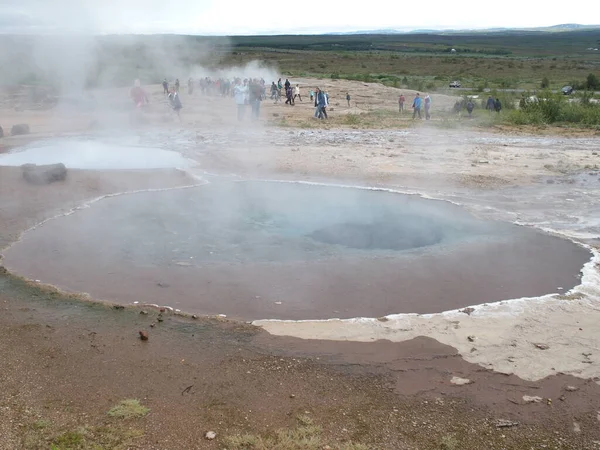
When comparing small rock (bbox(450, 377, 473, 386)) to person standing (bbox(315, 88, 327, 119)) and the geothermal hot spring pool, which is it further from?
person standing (bbox(315, 88, 327, 119))

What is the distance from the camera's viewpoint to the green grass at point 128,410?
13.5 feet

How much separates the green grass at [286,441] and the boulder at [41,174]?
25.4 feet

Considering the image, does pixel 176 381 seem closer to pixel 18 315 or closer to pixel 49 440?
pixel 49 440

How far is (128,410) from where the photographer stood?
13.7ft

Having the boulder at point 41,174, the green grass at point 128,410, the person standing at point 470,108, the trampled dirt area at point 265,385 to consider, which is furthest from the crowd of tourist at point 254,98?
the green grass at point 128,410

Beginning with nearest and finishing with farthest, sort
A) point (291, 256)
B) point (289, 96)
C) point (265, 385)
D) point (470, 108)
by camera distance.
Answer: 1. point (265, 385)
2. point (291, 256)
3. point (470, 108)
4. point (289, 96)

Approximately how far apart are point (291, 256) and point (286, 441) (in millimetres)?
3489

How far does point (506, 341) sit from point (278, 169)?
7.57m

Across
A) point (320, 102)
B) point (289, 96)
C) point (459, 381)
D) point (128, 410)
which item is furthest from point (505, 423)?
point (289, 96)

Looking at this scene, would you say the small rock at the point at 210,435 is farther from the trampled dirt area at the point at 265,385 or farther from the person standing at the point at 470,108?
the person standing at the point at 470,108

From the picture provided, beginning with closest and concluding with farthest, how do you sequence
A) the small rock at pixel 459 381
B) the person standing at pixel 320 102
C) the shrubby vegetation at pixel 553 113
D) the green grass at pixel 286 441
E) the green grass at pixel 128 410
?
the green grass at pixel 286 441 < the green grass at pixel 128 410 < the small rock at pixel 459 381 < the shrubby vegetation at pixel 553 113 < the person standing at pixel 320 102

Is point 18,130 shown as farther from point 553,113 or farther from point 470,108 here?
point 553,113

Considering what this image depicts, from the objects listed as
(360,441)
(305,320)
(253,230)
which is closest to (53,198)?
(253,230)

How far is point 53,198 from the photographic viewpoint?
31.6 ft
